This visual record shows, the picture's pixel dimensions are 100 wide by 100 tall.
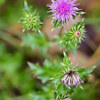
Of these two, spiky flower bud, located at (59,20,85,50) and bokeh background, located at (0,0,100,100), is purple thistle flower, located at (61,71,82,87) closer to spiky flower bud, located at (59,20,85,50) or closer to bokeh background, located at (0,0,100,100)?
spiky flower bud, located at (59,20,85,50)

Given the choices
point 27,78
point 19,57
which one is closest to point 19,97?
point 27,78

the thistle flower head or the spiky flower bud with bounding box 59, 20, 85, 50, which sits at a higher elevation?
the spiky flower bud with bounding box 59, 20, 85, 50

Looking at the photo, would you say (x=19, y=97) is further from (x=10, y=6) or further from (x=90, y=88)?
(x=10, y=6)

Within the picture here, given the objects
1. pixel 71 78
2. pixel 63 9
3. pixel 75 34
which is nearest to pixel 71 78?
pixel 71 78

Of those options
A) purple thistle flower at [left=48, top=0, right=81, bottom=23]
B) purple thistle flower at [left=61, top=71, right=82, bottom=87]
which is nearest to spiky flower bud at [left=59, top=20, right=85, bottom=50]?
purple thistle flower at [left=48, top=0, right=81, bottom=23]

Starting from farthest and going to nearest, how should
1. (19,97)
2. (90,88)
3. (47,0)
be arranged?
(47,0) → (19,97) → (90,88)
